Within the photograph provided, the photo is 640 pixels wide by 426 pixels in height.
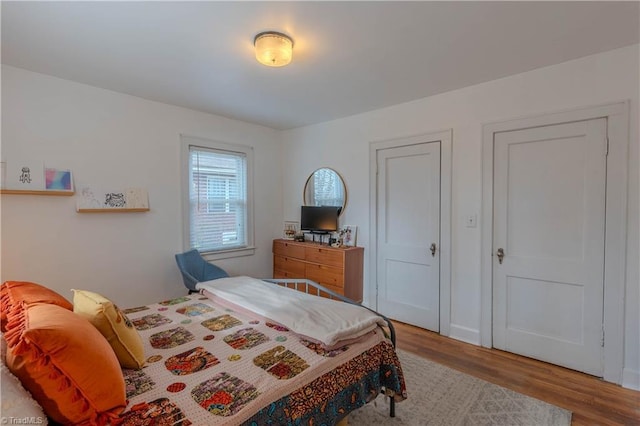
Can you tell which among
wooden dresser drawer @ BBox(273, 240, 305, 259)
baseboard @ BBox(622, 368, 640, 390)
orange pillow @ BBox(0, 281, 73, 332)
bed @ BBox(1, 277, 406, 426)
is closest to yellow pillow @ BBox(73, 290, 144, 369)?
bed @ BBox(1, 277, 406, 426)

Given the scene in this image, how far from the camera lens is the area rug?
191 centimetres

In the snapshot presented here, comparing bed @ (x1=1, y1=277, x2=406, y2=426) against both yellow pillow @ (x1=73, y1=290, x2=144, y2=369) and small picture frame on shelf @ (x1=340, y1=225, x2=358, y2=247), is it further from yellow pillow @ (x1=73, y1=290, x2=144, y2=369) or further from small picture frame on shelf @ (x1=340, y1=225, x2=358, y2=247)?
small picture frame on shelf @ (x1=340, y1=225, x2=358, y2=247)

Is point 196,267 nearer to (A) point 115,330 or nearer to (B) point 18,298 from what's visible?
(B) point 18,298

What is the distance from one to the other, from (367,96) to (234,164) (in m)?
1.99

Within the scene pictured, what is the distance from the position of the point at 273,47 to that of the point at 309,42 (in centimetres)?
28

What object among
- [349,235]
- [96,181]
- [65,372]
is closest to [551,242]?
[349,235]

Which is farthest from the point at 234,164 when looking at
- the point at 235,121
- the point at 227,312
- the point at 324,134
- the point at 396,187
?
the point at 227,312

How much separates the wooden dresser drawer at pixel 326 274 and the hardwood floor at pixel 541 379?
89 centimetres

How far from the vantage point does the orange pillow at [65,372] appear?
1016 millimetres

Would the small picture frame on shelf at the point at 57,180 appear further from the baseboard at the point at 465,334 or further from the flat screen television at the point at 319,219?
the baseboard at the point at 465,334

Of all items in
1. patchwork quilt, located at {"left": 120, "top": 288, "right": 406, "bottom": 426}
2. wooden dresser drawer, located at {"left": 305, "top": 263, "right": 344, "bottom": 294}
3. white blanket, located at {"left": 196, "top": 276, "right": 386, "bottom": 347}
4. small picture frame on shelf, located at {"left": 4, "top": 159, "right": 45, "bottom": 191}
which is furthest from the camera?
wooden dresser drawer, located at {"left": 305, "top": 263, "right": 344, "bottom": 294}

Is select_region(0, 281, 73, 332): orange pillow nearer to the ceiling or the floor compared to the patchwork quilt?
nearer to the ceiling

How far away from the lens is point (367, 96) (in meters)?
3.18

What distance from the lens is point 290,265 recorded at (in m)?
4.22
